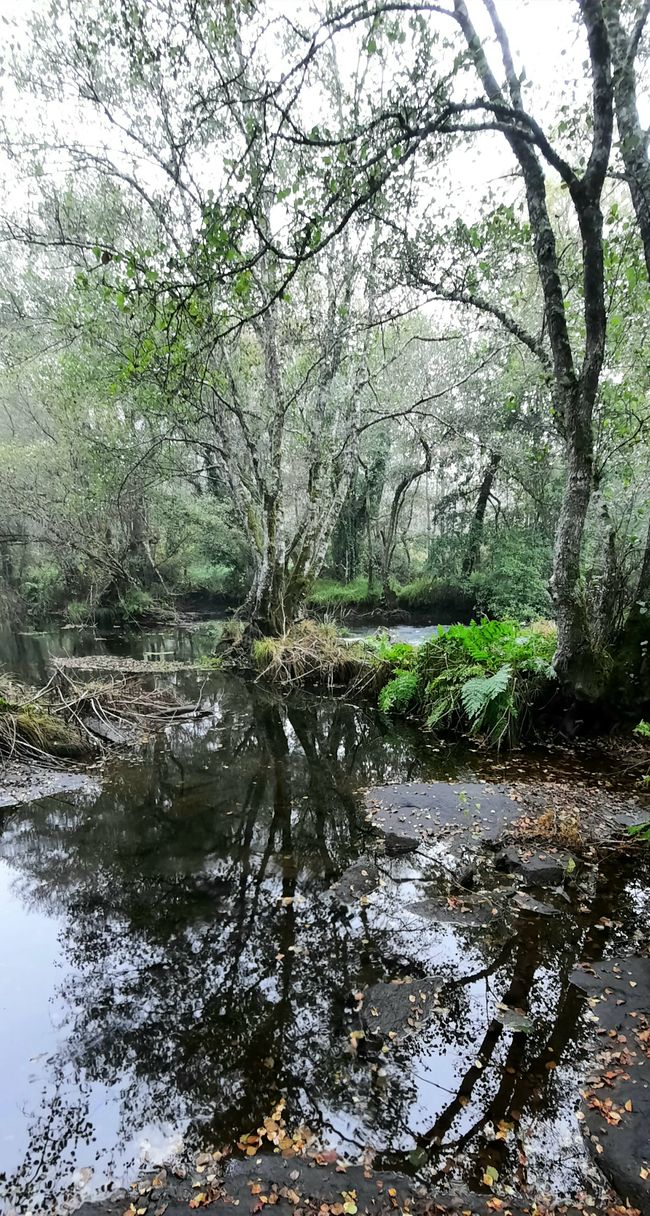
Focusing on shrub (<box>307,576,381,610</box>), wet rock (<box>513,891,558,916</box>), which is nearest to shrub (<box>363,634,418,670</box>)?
wet rock (<box>513,891,558,916</box>)

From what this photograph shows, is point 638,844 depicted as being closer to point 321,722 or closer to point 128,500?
point 321,722

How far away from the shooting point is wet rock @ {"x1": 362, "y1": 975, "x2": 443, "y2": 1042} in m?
3.27

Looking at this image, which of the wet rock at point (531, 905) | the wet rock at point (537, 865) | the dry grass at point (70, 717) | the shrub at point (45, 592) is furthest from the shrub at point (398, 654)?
the shrub at point (45, 592)

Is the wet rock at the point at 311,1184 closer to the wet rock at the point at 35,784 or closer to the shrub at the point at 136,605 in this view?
the wet rock at the point at 35,784

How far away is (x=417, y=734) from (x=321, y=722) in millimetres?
1935

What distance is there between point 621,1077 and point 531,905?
149 cm

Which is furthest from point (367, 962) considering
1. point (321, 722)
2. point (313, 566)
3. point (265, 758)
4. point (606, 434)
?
point (313, 566)

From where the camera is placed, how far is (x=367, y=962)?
3824mm

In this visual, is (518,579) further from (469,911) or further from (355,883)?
(469,911)

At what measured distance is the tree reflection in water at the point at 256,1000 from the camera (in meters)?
2.74

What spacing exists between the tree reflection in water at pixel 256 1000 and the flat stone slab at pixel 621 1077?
0.46ft

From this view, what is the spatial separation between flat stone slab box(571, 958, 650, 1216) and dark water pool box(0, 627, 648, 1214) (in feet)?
0.33

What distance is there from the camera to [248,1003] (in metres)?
3.51

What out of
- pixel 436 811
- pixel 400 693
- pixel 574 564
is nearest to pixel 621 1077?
pixel 436 811
